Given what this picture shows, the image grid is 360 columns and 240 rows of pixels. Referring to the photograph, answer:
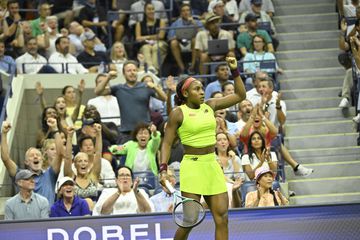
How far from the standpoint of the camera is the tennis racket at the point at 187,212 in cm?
1207

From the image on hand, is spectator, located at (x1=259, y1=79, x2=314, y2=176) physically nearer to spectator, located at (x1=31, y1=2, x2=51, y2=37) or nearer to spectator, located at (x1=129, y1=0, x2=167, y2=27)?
spectator, located at (x1=129, y1=0, x2=167, y2=27)

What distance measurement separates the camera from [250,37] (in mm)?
20797

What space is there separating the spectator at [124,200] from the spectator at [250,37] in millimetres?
5897

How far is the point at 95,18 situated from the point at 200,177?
10992 mm

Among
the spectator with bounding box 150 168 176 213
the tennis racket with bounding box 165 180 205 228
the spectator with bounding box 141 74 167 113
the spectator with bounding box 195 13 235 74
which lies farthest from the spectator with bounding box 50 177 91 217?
the spectator with bounding box 195 13 235 74

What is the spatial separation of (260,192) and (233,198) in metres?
0.36

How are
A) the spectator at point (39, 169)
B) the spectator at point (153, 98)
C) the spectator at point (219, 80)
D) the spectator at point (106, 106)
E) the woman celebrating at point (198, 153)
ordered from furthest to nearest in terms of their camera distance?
the spectator at point (106, 106)
the spectator at point (219, 80)
the spectator at point (153, 98)
the spectator at point (39, 169)
the woman celebrating at point (198, 153)

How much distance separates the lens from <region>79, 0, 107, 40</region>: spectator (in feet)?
74.7

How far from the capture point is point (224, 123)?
669 inches

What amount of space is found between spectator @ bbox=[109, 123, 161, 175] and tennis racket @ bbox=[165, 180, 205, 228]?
4968mm

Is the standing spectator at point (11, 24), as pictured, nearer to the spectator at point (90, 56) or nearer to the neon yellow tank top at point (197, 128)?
the spectator at point (90, 56)

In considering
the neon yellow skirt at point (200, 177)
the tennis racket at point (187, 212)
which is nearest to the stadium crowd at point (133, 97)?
the neon yellow skirt at point (200, 177)

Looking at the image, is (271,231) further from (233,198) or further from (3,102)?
(3,102)

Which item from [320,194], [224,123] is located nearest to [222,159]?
[224,123]
